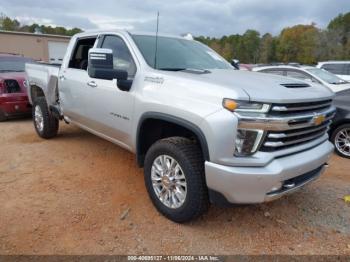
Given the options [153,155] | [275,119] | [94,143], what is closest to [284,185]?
[275,119]

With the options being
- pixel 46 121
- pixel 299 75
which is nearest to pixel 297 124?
pixel 46 121

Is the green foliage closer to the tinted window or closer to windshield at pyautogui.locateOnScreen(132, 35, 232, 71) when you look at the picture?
the tinted window

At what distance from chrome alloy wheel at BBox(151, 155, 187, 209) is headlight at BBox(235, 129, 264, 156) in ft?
2.16

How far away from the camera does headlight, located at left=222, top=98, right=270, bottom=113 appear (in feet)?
8.50

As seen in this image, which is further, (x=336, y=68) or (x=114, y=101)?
(x=336, y=68)

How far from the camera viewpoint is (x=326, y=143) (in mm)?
3379

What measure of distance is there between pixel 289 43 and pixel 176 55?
200 ft

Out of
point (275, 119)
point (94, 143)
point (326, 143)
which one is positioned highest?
point (275, 119)

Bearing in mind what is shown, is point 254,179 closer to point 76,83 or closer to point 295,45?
point 76,83

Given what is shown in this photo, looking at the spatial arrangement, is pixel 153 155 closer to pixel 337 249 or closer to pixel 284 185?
pixel 284 185

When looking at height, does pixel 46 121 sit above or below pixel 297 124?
below

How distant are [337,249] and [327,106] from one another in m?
1.39

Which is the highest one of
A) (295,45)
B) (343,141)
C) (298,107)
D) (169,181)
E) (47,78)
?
(295,45)

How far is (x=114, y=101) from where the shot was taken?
381 centimetres
